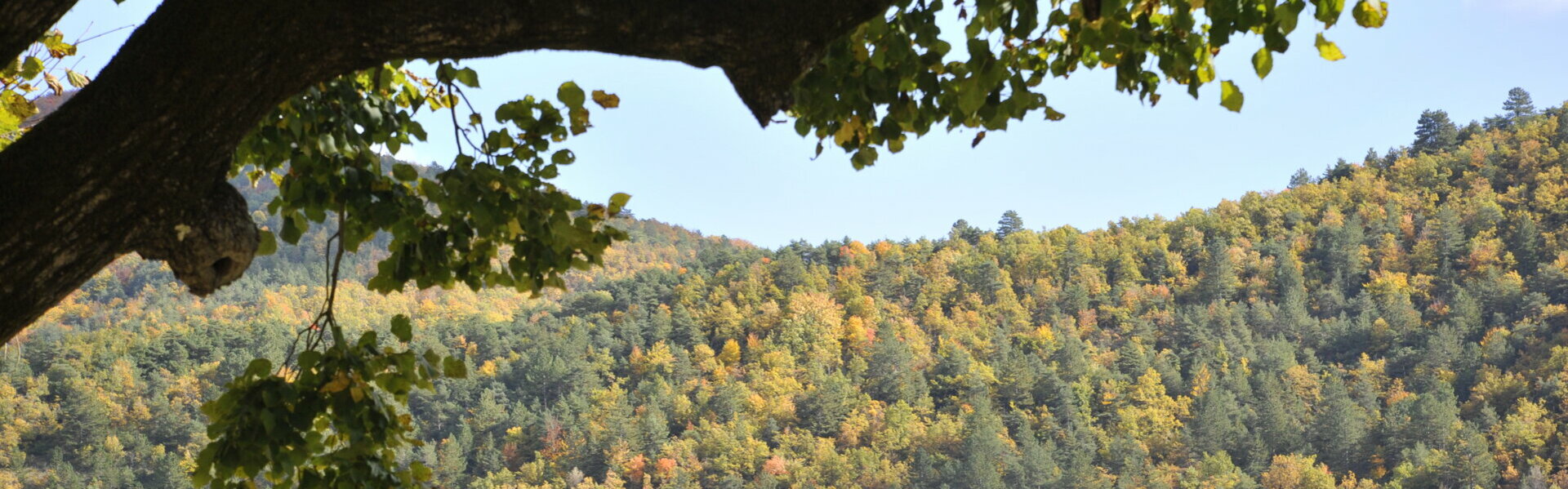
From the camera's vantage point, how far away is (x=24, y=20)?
150 cm

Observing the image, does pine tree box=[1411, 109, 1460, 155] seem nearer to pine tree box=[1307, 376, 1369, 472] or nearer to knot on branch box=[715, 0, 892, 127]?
pine tree box=[1307, 376, 1369, 472]

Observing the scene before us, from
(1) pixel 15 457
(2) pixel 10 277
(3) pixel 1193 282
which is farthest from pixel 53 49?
(3) pixel 1193 282

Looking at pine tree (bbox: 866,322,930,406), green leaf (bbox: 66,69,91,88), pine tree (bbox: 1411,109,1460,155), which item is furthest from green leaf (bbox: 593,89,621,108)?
pine tree (bbox: 1411,109,1460,155)

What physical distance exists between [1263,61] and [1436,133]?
82768mm

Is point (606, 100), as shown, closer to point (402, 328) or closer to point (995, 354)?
point (402, 328)

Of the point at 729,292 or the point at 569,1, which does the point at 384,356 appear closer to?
the point at 569,1

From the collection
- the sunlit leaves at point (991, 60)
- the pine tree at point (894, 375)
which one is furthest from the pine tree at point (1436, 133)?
the sunlit leaves at point (991, 60)

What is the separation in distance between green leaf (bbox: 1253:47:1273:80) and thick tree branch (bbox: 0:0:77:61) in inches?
64.2

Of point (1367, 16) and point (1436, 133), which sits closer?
point (1367, 16)

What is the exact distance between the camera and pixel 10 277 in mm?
1441

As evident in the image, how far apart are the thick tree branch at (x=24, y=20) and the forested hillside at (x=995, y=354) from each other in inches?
2145

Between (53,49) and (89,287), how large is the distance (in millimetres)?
68581

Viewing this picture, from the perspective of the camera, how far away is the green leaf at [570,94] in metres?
2.37

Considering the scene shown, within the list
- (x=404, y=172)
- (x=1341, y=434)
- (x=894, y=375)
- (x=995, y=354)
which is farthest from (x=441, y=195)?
(x=995, y=354)
